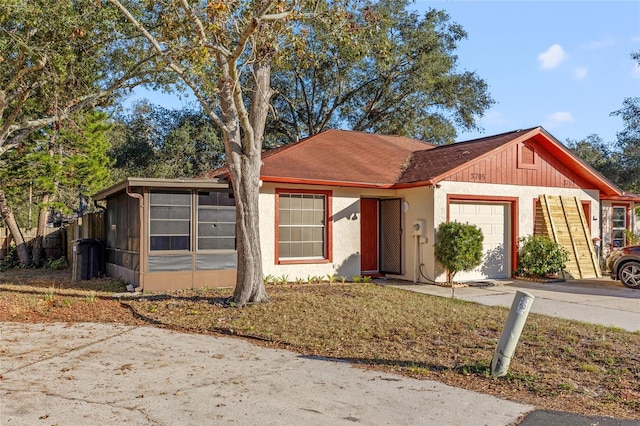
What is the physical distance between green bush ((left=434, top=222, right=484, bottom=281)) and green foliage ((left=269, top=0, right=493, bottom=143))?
12.6m

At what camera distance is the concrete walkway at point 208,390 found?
4.18 meters

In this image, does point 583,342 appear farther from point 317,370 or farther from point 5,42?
point 5,42

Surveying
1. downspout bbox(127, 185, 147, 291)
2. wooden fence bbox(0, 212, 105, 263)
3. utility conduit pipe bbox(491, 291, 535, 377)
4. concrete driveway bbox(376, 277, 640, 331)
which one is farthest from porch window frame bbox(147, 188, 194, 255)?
utility conduit pipe bbox(491, 291, 535, 377)

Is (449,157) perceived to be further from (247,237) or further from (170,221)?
(170,221)

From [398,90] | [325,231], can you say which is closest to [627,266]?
[325,231]

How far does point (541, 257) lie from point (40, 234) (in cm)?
1604

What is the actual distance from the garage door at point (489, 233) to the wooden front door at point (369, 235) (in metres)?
2.17

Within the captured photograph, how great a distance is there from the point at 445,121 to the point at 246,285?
20649 mm

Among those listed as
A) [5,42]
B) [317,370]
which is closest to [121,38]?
[5,42]

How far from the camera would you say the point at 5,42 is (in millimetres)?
9445

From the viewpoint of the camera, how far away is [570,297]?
1083cm

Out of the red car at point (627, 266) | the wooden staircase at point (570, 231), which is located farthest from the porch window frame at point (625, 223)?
the red car at point (627, 266)

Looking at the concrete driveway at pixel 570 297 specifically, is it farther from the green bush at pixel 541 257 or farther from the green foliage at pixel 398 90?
the green foliage at pixel 398 90

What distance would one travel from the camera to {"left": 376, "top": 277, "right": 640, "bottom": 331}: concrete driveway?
8.73m
